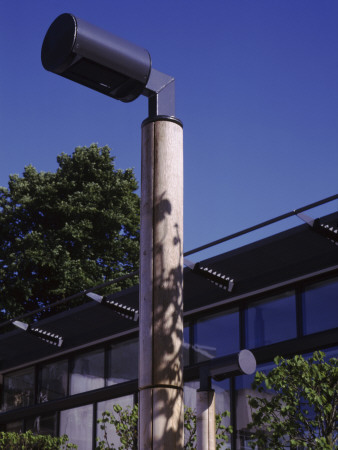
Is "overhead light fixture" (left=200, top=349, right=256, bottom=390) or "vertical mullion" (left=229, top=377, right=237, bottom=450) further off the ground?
"vertical mullion" (left=229, top=377, right=237, bottom=450)

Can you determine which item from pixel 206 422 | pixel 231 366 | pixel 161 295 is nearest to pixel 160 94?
pixel 161 295

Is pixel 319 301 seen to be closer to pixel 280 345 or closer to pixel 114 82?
pixel 280 345

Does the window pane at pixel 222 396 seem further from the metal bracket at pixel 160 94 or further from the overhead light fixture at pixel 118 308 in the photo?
the metal bracket at pixel 160 94

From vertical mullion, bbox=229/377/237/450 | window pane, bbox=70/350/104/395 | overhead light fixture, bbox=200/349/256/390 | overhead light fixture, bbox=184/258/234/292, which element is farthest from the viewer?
window pane, bbox=70/350/104/395

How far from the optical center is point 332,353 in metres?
14.8

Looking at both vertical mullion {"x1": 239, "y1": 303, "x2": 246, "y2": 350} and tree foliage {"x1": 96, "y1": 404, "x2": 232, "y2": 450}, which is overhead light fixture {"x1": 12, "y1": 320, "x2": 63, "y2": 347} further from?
vertical mullion {"x1": 239, "y1": 303, "x2": 246, "y2": 350}

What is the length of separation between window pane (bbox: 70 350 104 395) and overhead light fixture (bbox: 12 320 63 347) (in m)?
0.81

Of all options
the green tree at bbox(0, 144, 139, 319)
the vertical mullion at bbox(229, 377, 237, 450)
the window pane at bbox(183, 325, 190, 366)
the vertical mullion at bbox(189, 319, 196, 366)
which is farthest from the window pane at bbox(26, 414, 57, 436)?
the green tree at bbox(0, 144, 139, 319)

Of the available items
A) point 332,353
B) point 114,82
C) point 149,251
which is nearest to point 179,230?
point 149,251

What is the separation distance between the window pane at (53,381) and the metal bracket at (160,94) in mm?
18901

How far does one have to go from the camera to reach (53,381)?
2241 cm

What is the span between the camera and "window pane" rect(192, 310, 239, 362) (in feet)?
55.7

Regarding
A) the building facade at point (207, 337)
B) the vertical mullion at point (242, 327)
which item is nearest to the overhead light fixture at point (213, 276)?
the building facade at point (207, 337)

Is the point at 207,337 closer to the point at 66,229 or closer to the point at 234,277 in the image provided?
the point at 234,277
